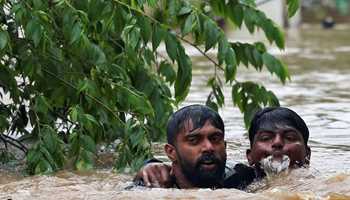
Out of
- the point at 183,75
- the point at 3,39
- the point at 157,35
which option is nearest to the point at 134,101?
the point at 157,35

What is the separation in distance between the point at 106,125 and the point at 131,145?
44cm

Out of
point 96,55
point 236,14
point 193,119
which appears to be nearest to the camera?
point 193,119

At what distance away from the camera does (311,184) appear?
19.3 feet

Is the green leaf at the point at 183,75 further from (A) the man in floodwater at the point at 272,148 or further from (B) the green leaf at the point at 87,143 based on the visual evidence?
(A) the man in floodwater at the point at 272,148

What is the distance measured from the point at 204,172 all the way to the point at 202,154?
0.10 meters

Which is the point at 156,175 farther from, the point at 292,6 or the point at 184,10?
the point at 292,6

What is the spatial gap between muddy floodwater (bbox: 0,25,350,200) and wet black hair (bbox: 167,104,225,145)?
0.37 meters

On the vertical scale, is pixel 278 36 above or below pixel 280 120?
above

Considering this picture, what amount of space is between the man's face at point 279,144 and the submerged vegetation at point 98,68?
3.58 feet

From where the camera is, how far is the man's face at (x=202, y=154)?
559 cm

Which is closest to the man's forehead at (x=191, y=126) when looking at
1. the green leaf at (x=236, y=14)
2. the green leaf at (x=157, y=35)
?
the green leaf at (x=157, y=35)

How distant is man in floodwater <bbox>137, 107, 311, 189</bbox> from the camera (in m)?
5.91

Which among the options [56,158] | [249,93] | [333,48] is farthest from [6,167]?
[333,48]

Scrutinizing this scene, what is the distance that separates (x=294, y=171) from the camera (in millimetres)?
5941
